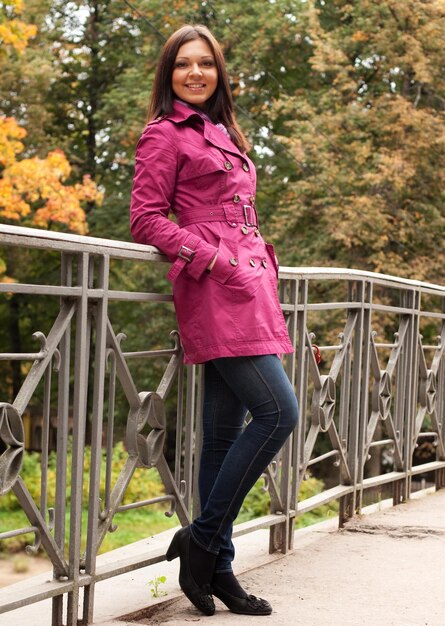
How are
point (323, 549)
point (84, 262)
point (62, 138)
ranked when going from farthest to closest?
point (62, 138)
point (323, 549)
point (84, 262)

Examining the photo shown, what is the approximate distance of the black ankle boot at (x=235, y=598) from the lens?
11.7 feet

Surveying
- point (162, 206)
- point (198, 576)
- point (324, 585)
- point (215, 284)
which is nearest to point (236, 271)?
point (215, 284)

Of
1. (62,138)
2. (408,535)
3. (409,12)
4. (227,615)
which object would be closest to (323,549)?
(408,535)

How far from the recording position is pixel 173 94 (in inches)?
146

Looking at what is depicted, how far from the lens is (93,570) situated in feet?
11.0

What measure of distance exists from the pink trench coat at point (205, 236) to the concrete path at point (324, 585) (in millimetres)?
887

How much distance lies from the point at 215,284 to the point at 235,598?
107 centimetres

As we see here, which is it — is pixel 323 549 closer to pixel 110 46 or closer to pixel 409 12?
pixel 409 12

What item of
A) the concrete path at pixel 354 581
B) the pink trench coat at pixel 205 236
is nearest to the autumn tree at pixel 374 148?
the concrete path at pixel 354 581

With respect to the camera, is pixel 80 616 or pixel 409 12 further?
pixel 409 12

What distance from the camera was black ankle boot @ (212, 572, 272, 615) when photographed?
3.57 m

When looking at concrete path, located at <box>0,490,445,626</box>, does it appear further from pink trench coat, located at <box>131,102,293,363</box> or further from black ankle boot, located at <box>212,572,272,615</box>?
pink trench coat, located at <box>131,102,293,363</box>

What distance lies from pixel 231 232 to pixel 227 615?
1285 millimetres

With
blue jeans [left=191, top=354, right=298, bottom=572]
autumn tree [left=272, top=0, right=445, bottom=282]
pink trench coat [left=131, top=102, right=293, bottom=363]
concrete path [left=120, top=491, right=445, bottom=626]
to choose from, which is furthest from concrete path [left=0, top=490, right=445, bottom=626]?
autumn tree [left=272, top=0, right=445, bottom=282]
